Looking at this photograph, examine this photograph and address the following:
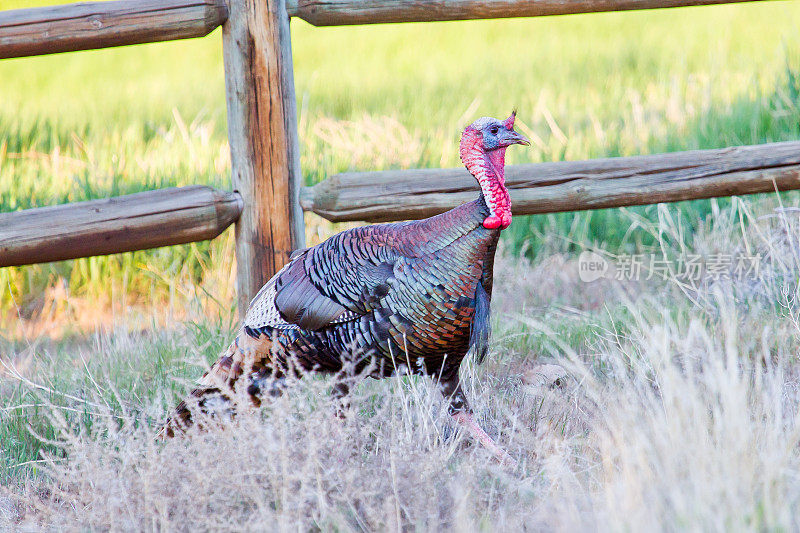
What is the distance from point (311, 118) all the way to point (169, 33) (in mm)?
2763

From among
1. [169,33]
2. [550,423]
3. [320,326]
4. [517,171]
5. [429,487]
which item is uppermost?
[169,33]

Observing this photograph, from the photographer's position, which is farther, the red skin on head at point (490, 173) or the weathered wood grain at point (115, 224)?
the weathered wood grain at point (115, 224)

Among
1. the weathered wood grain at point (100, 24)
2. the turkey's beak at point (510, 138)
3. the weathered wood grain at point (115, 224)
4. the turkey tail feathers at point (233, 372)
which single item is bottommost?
the turkey tail feathers at point (233, 372)

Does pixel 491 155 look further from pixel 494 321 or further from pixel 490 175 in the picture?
pixel 494 321

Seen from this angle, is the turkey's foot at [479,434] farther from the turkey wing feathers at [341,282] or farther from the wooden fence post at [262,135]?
the wooden fence post at [262,135]

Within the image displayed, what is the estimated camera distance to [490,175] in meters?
2.53

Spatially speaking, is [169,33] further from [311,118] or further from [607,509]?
[311,118]

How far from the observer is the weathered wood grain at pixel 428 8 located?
10.6 ft

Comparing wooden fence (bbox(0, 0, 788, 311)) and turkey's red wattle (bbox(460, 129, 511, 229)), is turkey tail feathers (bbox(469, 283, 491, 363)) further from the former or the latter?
wooden fence (bbox(0, 0, 788, 311))

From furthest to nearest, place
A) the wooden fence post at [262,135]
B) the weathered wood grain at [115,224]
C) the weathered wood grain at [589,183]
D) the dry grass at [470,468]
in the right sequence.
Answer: the weathered wood grain at [589,183] → the wooden fence post at [262,135] → the weathered wood grain at [115,224] → the dry grass at [470,468]

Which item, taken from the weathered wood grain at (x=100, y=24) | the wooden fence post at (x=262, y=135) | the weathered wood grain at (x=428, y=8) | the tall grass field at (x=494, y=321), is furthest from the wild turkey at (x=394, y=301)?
the weathered wood grain at (x=100, y=24)

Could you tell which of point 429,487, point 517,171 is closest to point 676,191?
point 517,171

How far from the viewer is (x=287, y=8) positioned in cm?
324

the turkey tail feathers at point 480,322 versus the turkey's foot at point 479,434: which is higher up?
the turkey tail feathers at point 480,322
